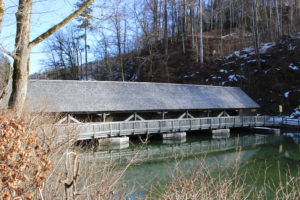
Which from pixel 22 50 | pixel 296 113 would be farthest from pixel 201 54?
pixel 22 50

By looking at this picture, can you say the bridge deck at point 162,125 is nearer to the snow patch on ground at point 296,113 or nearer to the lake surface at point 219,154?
the lake surface at point 219,154

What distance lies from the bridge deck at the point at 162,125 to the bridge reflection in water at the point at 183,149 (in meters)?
1.37

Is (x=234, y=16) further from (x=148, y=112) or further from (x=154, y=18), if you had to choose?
(x=148, y=112)

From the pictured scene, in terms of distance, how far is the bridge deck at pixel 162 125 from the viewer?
16812 mm

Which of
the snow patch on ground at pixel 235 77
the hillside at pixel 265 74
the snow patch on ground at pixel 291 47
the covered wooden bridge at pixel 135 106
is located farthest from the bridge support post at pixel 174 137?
the snow patch on ground at pixel 291 47

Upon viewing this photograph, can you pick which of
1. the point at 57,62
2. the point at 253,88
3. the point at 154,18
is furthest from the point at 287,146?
the point at 57,62

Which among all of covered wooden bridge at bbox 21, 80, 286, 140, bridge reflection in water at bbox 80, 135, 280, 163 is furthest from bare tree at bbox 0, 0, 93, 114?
covered wooden bridge at bbox 21, 80, 286, 140

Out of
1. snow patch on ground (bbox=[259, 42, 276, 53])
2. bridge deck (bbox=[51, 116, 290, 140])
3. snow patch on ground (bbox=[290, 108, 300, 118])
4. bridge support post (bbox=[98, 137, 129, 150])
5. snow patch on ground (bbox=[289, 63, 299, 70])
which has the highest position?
snow patch on ground (bbox=[259, 42, 276, 53])

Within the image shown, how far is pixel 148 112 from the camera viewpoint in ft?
70.6

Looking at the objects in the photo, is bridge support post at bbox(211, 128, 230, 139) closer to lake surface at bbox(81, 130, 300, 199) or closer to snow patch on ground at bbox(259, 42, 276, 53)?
lake surface at bbox(81, 130, 300, 199)

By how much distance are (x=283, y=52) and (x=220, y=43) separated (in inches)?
405

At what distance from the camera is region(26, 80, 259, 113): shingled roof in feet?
58.1

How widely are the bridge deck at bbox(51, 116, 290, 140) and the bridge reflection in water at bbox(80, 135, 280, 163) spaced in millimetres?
1367

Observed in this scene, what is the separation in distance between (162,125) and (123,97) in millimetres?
3445
